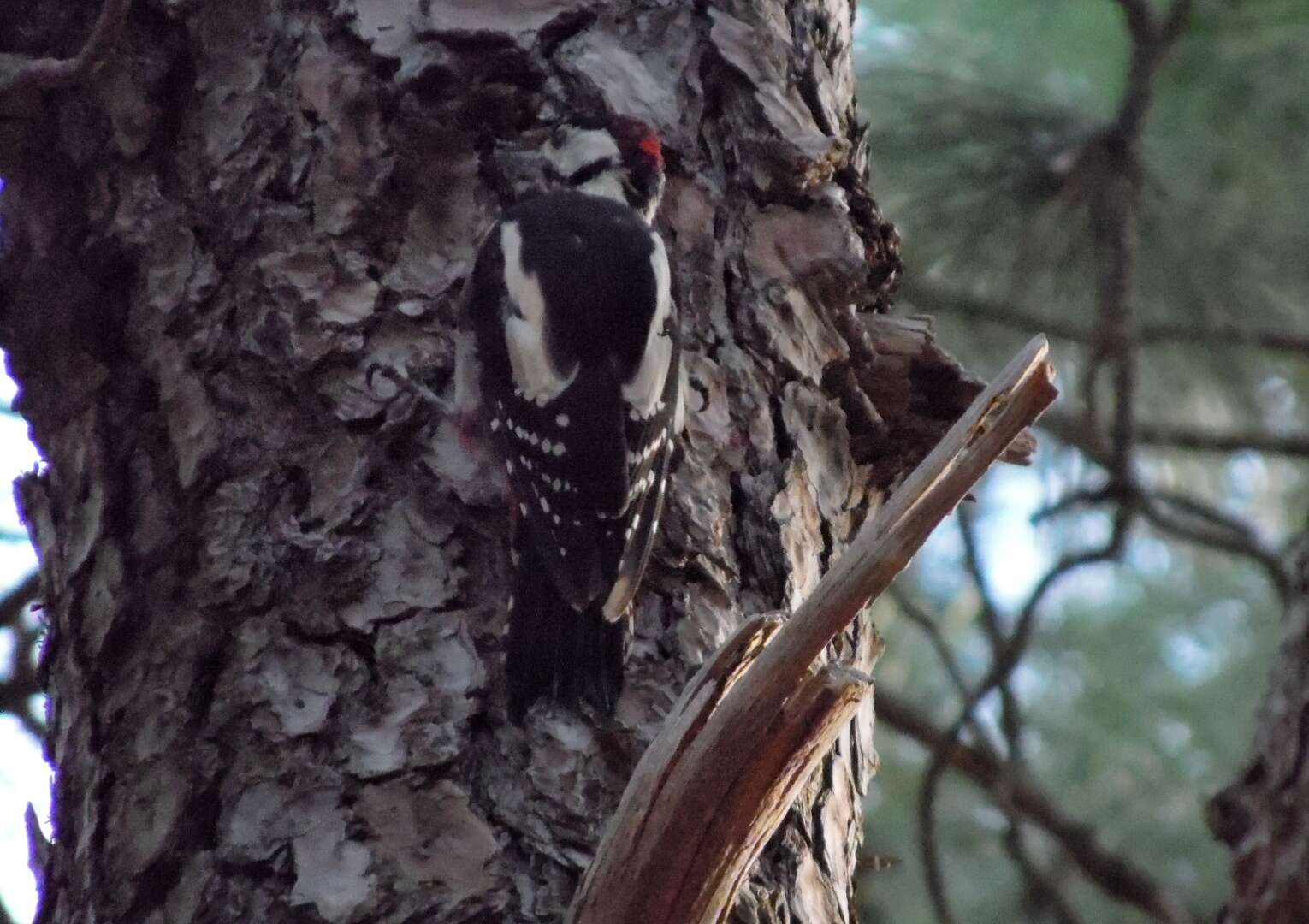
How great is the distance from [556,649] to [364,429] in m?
0.34

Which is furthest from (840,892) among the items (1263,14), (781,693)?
(1263,14)

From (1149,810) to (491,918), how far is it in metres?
3.63

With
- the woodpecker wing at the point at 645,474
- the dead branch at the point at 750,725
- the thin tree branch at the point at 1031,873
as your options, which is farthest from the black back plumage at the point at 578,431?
the thin tree branch at the point at 1031,873

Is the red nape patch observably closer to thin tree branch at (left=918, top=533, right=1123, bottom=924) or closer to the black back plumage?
the black back plumage

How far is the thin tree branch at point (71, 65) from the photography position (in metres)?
1.72

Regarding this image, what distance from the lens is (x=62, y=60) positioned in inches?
70.3

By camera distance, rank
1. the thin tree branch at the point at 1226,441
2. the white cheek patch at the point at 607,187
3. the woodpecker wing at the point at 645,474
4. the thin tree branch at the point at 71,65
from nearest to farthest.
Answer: the woodpecker wing at the point at 645,474 → the thin tree branch at the point at 71,65 → the white cheek patch at the point at 607,187 → the thin tree branch at the point at 1226,441

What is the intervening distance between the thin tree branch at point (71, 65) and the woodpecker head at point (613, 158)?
485 mm

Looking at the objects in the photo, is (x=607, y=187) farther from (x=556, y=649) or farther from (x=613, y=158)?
(x=556, y=649)

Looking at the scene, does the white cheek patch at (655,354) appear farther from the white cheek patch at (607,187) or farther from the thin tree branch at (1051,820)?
the thin tree branch at (1051,820)

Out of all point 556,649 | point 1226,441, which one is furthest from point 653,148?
point 1226,441

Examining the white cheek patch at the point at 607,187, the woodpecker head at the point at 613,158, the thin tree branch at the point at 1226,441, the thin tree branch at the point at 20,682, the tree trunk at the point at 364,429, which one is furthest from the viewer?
the thin tree branch at the point at 1226,441

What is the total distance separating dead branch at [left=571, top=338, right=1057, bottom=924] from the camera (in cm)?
118

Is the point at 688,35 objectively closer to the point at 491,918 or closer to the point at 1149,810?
the point at 491,918
